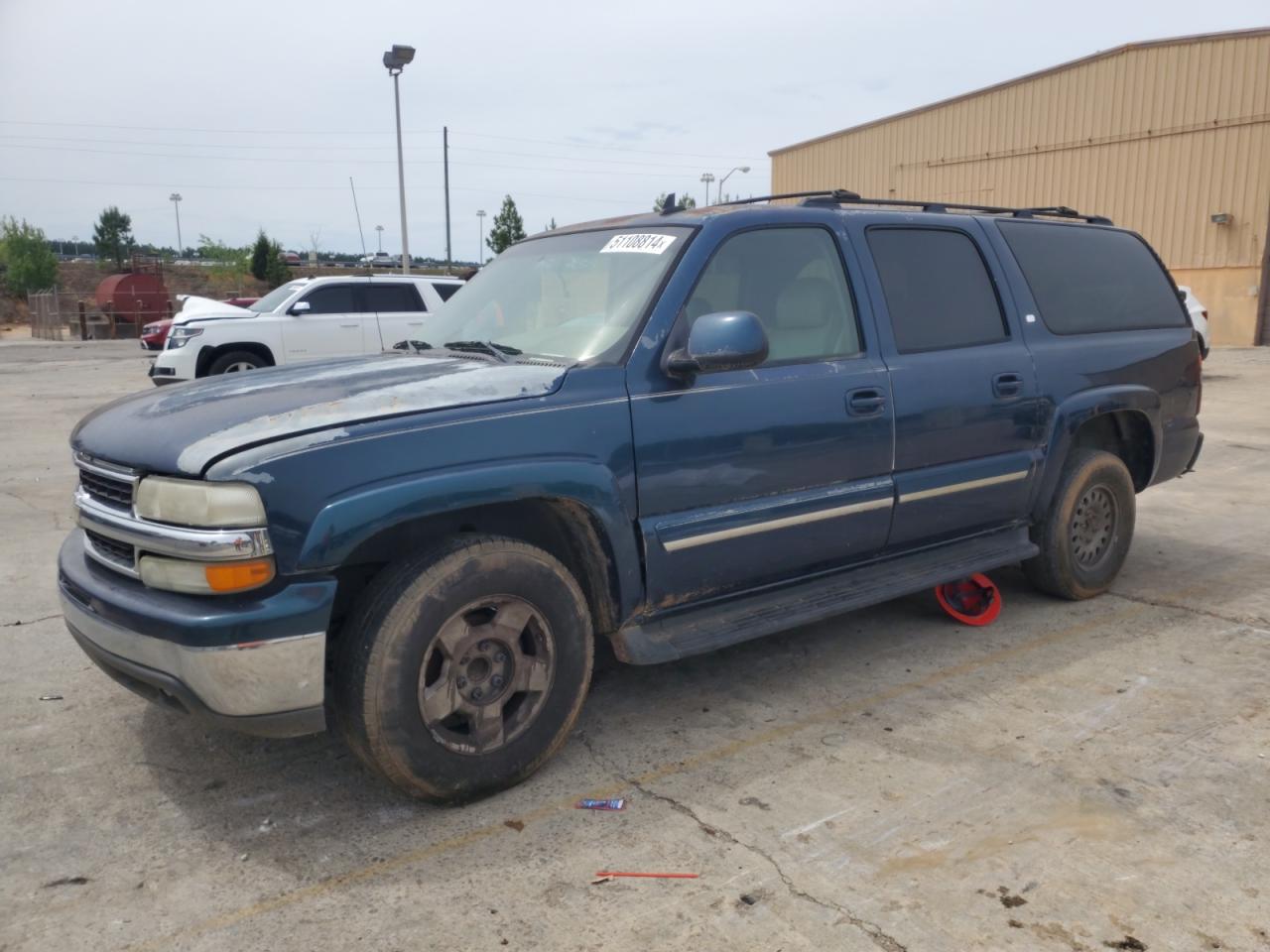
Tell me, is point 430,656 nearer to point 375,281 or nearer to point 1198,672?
point 1198,672

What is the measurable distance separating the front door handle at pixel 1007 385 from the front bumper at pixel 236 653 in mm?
3012

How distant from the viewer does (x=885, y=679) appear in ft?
13.8

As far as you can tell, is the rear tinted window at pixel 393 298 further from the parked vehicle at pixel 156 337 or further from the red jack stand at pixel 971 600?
the parked vehicle at pixel 156 337

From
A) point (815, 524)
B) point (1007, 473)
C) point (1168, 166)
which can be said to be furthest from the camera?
point (1168, 166)

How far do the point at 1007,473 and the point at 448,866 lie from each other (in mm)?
3000

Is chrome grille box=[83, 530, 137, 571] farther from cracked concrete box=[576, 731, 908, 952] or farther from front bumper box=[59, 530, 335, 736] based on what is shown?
cracked concrete box=[576, 731, 908, 952]

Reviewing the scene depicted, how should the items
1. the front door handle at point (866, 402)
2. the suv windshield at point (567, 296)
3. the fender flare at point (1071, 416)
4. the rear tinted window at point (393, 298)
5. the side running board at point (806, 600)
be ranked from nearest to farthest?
the side running board at point (806, 600)
the suv windshield at point (567, 296)
the front door handle at point (866, 402)
the fender flare at point (1071, 416)
the rear tinted window at point (393, 298)

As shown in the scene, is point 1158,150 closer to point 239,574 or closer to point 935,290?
point 935,290

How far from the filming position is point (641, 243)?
391 centimetres

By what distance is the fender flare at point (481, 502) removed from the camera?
2.83 metres

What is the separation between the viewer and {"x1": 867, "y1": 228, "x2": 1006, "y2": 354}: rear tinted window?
4297mm

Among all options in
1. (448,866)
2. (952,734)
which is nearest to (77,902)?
(448,866)

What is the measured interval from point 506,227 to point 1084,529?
4560 cm

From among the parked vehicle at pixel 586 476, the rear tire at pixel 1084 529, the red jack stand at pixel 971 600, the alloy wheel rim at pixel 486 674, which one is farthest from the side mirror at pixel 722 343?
the rear tire at pixel 1084 529
